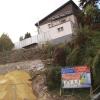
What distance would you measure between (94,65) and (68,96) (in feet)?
8.85

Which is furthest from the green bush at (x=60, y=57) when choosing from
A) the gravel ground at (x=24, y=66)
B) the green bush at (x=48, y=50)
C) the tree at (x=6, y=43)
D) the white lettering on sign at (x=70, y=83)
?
the tree at (x=6, y=43)

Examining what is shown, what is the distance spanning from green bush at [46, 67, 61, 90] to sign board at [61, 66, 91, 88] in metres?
0.61

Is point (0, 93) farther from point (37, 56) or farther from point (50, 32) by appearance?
point (50, 32)

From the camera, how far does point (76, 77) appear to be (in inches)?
842

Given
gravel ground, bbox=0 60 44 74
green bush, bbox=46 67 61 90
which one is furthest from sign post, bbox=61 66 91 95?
gravel ground, bbox=0 60 44 74

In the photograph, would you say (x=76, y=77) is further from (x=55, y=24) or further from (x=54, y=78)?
(x=55, y=24)

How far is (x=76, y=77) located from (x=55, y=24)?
20.5 metres

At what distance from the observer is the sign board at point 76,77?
20.9 meters

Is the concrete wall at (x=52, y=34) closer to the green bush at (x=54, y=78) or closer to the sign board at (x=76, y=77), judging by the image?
the green bush at (x=54, y=78)

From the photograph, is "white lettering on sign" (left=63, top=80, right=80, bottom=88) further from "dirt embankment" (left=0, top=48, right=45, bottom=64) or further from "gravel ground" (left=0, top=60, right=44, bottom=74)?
"dirt embankment" (left=0, top=48, right=45, bottom=64)

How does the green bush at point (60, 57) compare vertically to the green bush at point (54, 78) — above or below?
above

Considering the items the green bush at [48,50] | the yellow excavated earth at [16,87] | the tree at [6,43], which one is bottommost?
the yellow excavated earth at [16,87]

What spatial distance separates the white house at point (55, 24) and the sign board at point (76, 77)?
13426 mm

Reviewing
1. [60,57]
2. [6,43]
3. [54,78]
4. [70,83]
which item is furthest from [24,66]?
[6,43]
